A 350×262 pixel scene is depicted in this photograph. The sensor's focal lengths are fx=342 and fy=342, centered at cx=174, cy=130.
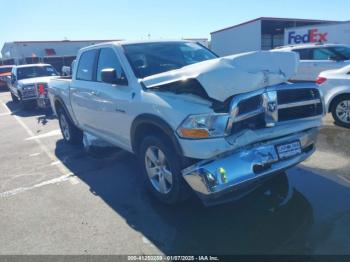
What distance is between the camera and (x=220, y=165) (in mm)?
3227

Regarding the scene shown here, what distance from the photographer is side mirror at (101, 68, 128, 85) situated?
4.29m

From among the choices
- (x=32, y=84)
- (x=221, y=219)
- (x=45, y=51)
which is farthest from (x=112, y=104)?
(x=45, y=51)

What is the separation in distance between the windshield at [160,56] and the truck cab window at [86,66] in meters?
1.00

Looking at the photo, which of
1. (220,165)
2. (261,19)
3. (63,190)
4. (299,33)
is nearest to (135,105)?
(220,165)

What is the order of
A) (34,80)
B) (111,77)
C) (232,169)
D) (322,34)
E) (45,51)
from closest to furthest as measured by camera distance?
1. (232,169)
2. (111,77)
3. (34,80)
4. (322,34)
5. (45,51)

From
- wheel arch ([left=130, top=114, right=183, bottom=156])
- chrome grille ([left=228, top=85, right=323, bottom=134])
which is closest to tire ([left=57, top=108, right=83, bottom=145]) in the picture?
wheel arch ([left=130, top=114, right=183, bottom=156])

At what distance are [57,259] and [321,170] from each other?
3.70 m

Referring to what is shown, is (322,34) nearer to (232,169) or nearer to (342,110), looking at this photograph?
(342,110)

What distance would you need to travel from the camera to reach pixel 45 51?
34562 mm

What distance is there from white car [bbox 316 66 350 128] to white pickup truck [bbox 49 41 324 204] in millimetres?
3707

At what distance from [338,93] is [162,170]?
5.01 meters

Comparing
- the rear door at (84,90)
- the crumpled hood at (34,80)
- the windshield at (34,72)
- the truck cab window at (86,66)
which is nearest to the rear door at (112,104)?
the rear door at (84,90)

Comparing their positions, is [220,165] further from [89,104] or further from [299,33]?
[299,33]

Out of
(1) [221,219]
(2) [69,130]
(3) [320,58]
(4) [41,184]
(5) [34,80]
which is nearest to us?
(1) [221,219]
